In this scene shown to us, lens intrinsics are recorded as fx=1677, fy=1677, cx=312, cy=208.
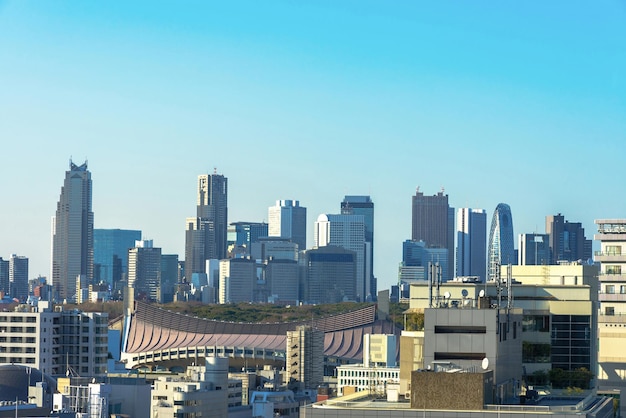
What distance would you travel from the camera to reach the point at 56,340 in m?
104

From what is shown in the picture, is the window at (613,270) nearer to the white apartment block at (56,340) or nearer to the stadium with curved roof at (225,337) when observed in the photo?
the white apartment block at (56,340)

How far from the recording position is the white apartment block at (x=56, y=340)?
10244 centimetres

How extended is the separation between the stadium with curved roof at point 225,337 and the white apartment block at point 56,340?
159ft

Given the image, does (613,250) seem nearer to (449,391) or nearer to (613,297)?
(613,297)

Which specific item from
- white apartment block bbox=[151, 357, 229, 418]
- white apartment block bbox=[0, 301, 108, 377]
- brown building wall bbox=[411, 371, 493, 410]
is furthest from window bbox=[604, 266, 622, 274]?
white apartment block bbox=[0, 301, 108, 377]

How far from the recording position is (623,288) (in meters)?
61.4

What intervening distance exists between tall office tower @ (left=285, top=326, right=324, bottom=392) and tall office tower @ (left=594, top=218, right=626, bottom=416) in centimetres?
7293

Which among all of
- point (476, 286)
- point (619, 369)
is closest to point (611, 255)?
point (619, 369)

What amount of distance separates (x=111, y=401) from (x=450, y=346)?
40310 mm

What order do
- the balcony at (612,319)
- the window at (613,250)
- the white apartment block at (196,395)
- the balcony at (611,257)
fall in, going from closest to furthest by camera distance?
the balcony at (612,319), the balcony at (611,257), the window at (613,250), the white apartment block at (196,395)

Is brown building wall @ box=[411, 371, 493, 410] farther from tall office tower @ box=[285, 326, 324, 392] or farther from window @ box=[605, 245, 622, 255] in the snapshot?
tall office tower @ box=[285, 326, 324, 392]

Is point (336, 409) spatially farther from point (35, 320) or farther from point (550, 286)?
point (35, 320)

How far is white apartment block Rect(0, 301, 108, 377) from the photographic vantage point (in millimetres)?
102438

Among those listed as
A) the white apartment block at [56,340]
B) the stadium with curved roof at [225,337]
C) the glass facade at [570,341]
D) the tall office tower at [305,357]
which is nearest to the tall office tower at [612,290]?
the glass facade at [570,341]
